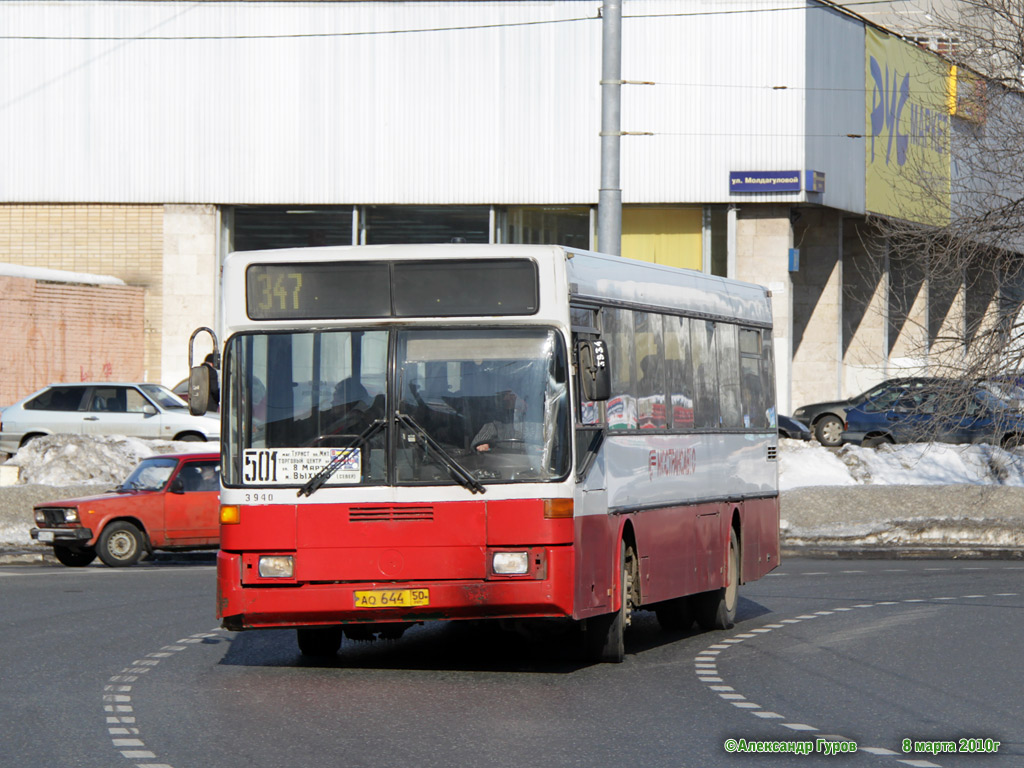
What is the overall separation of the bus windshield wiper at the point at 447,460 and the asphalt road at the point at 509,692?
48.3 inches

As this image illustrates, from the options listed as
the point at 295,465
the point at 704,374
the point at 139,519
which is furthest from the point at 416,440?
the point at 139,519

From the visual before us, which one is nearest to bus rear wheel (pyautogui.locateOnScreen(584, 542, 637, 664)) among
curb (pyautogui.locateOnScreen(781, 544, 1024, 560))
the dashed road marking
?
the dashed road marking

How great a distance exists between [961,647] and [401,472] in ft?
15.0

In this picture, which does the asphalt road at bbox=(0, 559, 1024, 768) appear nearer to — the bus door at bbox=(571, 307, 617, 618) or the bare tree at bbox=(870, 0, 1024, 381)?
the bus door at bbox=(571, 307, 617, 618)

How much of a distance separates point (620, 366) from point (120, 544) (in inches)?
443

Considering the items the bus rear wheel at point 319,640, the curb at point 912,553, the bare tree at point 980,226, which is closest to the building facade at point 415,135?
the bare tree at point 980,226

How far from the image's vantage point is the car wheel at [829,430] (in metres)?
38.4

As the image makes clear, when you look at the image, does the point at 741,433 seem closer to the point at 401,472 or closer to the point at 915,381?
the point at 401,472

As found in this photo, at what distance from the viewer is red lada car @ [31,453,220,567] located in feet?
68.4

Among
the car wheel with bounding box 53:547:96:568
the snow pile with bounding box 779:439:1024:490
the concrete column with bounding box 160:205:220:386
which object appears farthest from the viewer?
the concrete column with bounding box 160:205:220:386

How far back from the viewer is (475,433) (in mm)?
10500

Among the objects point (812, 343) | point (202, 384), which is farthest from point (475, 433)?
point (812, 343)

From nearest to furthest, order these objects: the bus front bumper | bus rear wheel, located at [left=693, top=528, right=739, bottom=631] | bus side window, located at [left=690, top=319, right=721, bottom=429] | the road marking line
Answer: the road marking line
the bus front bumper
bus side window, located at [left=690, top=319, right=721, bottom=429]
bus rear wheel, located at [left=693, top=528, right=739, bottom=631]

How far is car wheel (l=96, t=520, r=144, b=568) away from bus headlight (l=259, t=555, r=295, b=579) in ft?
36.5
